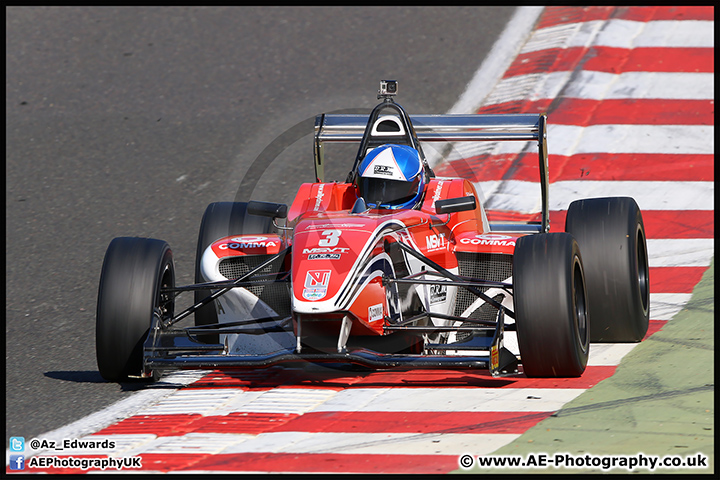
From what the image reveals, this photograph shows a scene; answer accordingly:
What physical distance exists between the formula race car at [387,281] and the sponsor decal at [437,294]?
16mm

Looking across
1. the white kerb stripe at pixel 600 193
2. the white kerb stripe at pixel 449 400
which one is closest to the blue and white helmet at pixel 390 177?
the white kerb stripe at pixel 449 400

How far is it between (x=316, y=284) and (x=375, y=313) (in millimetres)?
458

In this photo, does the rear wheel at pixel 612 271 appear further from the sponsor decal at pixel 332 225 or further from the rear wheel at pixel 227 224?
the rear wheel at pixel 227 224

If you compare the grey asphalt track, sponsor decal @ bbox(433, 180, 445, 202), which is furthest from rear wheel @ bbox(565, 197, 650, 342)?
the grey asphalt track

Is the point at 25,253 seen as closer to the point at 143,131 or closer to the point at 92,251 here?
the point at 92,251

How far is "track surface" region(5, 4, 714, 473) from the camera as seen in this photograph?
543 centimetres

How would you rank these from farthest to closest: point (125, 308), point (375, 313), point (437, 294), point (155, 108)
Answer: point (155, 108)
point (437, 294)
point (125, 308)
point (375, 313)

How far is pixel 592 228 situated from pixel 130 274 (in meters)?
3.16

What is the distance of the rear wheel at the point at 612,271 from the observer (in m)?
7.16

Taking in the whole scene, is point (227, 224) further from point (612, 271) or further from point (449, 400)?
point (612, 271)

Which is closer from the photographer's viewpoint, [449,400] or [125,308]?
[449,400]

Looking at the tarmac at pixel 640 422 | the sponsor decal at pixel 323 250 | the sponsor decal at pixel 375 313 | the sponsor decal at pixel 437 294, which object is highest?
the sponsor decal at pixel 323 250

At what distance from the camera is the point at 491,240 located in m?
7.18

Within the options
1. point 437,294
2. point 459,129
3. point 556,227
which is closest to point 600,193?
point 556,227
